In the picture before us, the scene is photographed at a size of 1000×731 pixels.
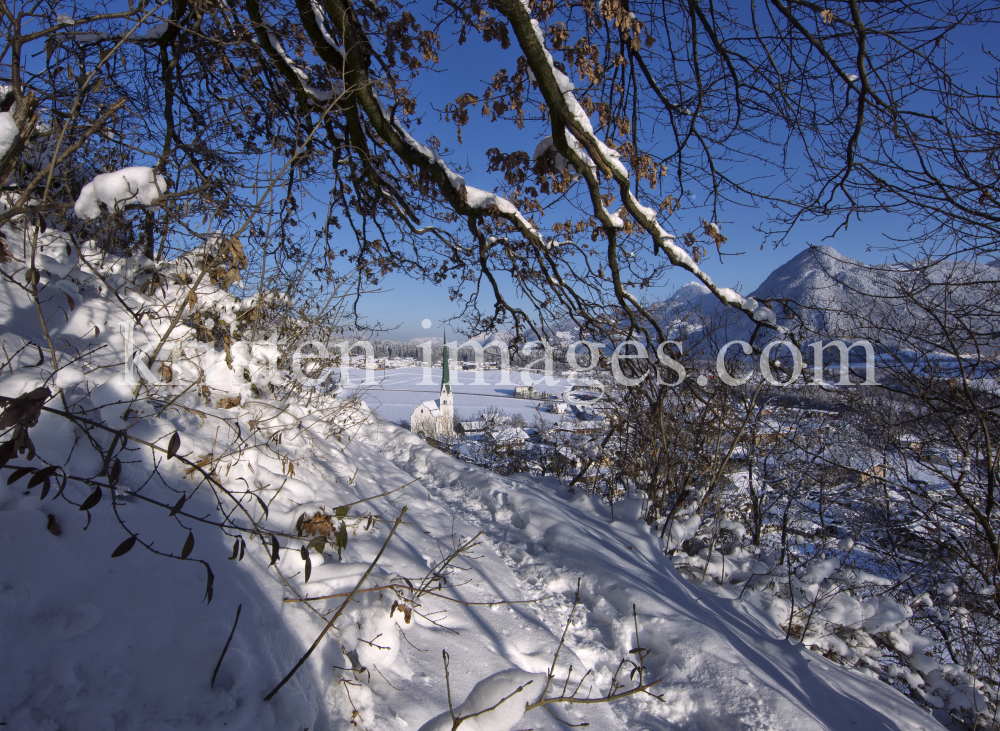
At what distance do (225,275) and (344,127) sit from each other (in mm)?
2063

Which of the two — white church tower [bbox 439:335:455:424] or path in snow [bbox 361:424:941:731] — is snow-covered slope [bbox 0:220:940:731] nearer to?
path in snow [bbox 361:424:941:731]

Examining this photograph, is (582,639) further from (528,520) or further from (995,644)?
(995,644)

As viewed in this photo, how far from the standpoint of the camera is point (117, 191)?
215 cm

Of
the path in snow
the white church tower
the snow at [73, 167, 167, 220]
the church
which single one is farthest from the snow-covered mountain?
the white church tower

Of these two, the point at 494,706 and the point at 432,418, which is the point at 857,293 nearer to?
the point at 494,706

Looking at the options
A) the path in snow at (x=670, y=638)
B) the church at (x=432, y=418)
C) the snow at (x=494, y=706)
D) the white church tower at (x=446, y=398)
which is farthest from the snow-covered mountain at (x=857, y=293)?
the white church tower at (x=446, y=398)

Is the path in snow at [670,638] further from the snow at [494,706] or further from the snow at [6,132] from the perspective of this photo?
the snow at [6,132]

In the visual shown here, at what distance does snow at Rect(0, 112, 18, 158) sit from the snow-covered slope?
0.60 meters

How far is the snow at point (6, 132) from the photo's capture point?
3.77 feet

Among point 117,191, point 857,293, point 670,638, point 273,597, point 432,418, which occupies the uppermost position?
point 117,191

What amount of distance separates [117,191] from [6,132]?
3.79ft

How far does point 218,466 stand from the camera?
6.83ft

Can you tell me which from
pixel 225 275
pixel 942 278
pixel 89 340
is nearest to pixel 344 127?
pixel 225 275

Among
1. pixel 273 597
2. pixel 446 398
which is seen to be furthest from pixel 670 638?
pixel 446 398
